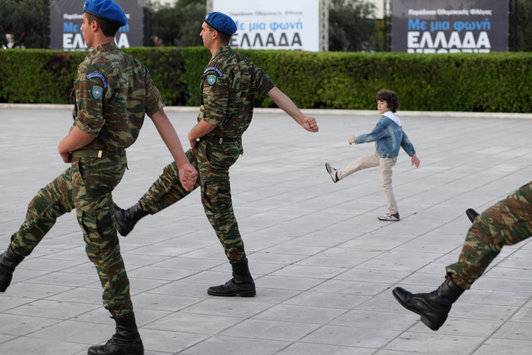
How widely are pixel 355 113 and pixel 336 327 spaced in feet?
63.4

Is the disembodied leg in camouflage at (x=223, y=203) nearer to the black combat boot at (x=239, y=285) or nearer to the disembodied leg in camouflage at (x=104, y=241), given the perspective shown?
the black combat boot at (x=239, y=285)

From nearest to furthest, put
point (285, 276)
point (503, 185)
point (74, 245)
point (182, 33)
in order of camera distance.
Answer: point (285, 276) → point (74, 245) → point (503, 185) → point (182, 33)

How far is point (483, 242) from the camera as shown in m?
4.62

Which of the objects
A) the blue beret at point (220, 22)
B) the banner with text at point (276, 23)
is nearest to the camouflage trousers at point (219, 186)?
the blue beret at point (220, 22)

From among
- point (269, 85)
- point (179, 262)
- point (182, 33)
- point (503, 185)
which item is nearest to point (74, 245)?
point (179, 262)

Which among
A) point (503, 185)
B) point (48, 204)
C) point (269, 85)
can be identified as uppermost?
point (269, 85)

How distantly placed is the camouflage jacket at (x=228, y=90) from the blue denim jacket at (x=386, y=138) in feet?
10.1

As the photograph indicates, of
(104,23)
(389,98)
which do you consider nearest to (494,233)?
(104,23)

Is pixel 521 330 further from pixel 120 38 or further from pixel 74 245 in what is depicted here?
pixel 120 38

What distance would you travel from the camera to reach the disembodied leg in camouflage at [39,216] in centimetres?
509

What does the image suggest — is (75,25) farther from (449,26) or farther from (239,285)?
(239,285)

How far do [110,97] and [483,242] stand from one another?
1.96 m

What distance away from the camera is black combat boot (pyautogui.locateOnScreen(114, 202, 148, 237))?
6504mm

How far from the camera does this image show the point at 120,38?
28.1m
